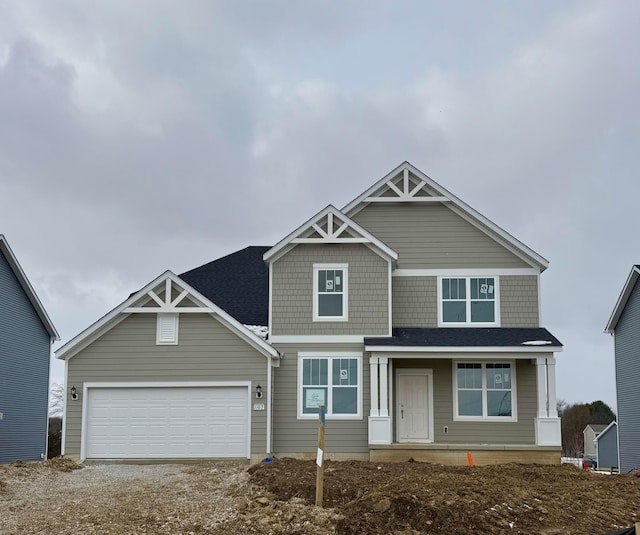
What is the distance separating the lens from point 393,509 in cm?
1186

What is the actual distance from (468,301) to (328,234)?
174 inches

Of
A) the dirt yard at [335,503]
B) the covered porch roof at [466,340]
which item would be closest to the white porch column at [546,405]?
the covered porch roof at [466,340]

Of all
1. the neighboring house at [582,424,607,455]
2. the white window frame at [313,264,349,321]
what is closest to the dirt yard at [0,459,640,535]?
the white window frame at [313,264,349,321]

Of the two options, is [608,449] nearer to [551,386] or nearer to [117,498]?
[551,386]

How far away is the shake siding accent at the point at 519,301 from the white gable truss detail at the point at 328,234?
3.42 m

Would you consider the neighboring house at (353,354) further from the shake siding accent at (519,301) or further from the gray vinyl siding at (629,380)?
the gray vinyl siding at (629,380)

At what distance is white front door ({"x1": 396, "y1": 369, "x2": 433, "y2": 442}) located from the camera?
22.2m

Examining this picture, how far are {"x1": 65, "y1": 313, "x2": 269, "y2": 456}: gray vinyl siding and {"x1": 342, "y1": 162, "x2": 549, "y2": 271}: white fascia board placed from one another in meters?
5.38

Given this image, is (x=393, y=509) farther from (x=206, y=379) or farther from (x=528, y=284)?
(x=528, y=284)

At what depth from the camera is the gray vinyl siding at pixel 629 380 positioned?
91.9ft

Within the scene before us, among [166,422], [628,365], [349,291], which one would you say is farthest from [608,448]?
[166,422]

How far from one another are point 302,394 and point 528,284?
694 centimetres

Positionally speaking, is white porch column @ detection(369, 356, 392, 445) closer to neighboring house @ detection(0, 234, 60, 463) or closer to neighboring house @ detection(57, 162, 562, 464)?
neighboring house @ detection(57, 162, 562, 464)

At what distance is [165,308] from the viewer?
20766 millimetres
